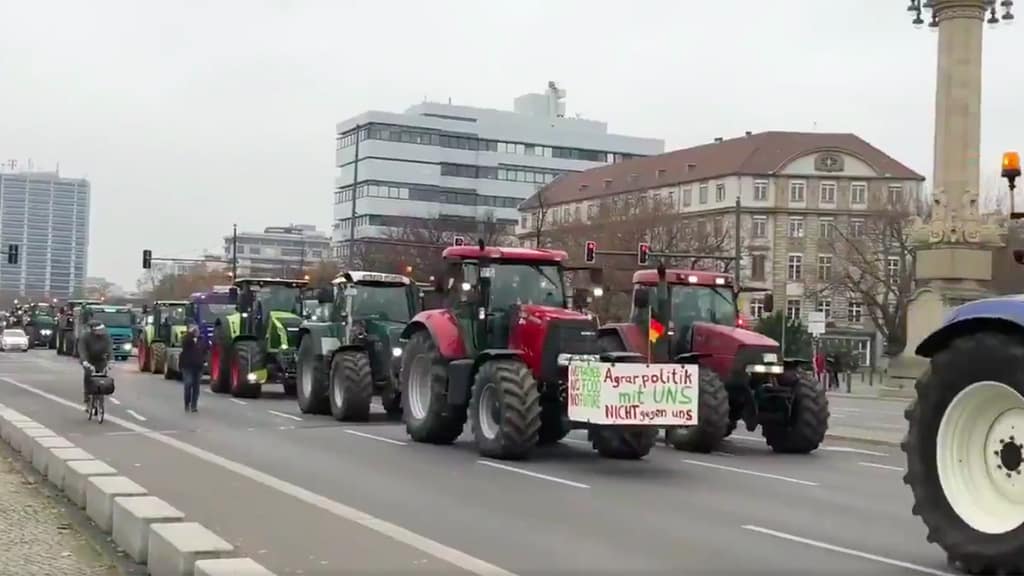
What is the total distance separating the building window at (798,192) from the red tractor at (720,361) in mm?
80441

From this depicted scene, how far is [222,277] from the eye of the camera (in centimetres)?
9962

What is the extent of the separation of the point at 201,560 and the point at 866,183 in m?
95.2

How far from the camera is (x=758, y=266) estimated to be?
3575 inches

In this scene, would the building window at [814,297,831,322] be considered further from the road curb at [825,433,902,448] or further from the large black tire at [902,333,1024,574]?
the large black tire at [902,333,1024,574]

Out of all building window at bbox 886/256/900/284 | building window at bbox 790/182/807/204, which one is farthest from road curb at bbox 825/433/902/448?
building window at bbox 790/182/807/204

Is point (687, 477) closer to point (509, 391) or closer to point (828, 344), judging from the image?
point (509, 391)

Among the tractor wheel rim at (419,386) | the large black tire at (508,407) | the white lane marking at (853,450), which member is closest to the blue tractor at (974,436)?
the large black tire at (508,407)

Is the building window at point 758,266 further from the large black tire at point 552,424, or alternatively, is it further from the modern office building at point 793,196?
the large black tire at point 552,424

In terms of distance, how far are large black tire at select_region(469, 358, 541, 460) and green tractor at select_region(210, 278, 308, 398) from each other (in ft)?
41.6

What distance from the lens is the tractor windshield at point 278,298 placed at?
29.8 meters

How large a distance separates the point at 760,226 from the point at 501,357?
84.3 m

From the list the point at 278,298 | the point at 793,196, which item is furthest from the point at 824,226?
the point at 278,298

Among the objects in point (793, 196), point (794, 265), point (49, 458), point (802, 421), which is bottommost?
point (49, 458)

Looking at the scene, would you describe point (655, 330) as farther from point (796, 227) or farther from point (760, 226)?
point (796, 227)
